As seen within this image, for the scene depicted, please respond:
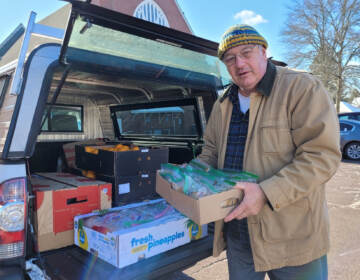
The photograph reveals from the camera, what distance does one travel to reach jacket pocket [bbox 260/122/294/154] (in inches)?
55.8

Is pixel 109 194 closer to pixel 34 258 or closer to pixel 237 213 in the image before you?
pixel 34 258

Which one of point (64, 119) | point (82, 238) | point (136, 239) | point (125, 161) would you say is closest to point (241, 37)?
point (136, 239)

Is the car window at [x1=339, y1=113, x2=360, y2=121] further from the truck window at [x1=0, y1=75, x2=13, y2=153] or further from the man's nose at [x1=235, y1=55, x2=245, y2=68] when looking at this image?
the truck window at [x1=0, y1=75, x2=13, y2=153]

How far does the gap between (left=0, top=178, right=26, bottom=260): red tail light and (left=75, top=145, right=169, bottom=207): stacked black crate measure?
3.83 ft

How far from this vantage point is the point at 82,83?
11.1 ft

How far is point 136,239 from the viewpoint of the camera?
6.25 ft

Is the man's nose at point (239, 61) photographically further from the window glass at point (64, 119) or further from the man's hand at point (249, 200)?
the window glass at point (64, 119)

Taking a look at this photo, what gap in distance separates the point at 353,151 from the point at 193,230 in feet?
31.3

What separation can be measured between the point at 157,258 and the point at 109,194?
2.67ft

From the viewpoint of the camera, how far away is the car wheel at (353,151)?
9875 mm

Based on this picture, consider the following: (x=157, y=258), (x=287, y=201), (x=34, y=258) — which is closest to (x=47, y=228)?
(x=34, y=258)

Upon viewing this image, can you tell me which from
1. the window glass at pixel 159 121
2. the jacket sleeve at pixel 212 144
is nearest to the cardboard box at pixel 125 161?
the window glass at pixel 159 121

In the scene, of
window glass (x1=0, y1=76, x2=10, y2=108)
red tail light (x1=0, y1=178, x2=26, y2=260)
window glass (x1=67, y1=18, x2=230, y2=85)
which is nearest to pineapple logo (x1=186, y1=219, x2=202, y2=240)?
red tail light (x1=0, y1=178, x2=26, y2=260)

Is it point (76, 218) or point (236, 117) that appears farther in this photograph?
point (76, 218)
